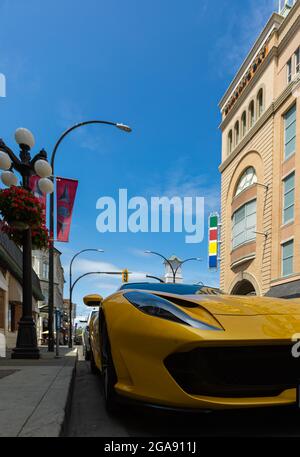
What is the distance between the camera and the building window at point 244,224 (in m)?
28.8

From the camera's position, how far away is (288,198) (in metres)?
24.5

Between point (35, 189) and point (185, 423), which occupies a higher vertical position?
point (35, 189)

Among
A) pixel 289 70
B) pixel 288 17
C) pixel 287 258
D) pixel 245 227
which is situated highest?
pixel 288 17

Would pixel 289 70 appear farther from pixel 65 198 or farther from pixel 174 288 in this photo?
pixel 174 288

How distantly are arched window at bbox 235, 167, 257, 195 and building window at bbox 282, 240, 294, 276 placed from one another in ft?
21.4

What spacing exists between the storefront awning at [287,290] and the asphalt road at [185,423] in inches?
730

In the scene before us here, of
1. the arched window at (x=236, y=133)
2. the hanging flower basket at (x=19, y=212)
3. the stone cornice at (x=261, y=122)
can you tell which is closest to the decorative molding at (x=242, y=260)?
the stone cornice at (x=261, y=122)

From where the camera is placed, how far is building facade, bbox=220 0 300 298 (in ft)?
78.8

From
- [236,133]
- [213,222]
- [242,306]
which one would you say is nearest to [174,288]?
[242,306]

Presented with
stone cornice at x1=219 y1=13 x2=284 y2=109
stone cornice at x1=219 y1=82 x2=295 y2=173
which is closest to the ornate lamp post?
stone cornice at x1=219 y1=82 x2=295 y2=173

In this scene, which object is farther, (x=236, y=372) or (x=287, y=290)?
(x=287, y=290)

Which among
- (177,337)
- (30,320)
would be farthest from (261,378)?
(30,320)

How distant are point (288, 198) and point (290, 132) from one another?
430 cm
